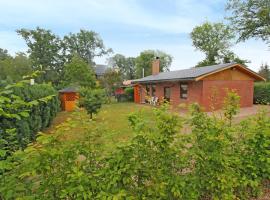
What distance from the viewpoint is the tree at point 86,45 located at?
141 ft

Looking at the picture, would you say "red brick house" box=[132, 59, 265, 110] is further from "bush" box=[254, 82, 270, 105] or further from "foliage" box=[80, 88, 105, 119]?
"foliage" box=[80, 88, 105, 119]

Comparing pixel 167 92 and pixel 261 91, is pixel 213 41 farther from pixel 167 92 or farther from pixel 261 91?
pixel 167 92

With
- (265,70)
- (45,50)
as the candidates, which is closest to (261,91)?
(265,70)

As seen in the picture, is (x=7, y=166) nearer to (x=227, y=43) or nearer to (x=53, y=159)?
(x=53, y=159)

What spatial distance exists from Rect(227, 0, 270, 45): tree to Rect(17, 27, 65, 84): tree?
2839 cm

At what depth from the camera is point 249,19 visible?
18.8m

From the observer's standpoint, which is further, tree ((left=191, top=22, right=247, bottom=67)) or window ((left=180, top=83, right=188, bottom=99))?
tree ((left=191, top=22, right=247, bottom=67))

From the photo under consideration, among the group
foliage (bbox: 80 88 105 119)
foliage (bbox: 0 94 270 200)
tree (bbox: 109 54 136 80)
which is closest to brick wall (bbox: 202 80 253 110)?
foliage (bbox: 80 88 105 119)

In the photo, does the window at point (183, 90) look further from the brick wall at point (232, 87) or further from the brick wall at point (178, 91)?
the brick wall at point (232, 87)

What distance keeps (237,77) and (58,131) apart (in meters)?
18.2

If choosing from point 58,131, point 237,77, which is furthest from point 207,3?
point 237,77

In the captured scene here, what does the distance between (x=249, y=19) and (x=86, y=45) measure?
33.0 meters

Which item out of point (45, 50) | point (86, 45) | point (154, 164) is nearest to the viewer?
point (154, 164)

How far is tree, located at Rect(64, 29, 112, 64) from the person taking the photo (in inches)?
1687
